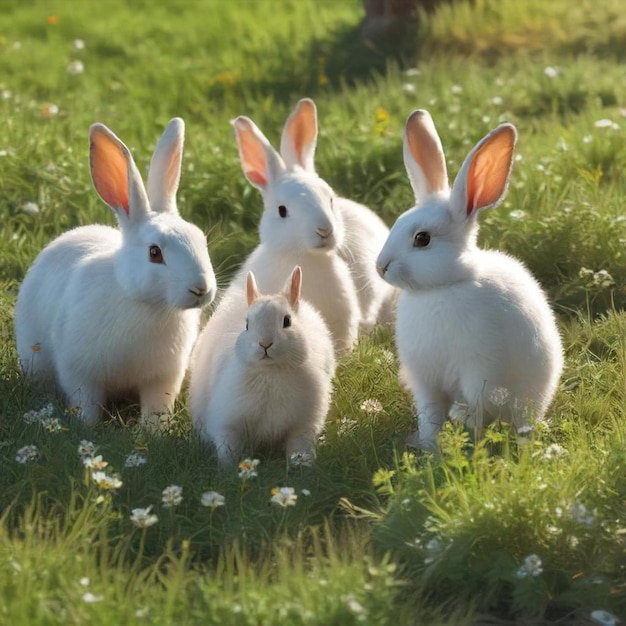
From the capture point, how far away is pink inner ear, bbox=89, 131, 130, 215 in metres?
5.25

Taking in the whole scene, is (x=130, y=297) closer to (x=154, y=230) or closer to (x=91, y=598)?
(x=154, y=230)

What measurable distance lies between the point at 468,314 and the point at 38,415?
72.6 inches

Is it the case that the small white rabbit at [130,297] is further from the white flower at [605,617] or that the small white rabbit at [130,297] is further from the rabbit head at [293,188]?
the white flower at [605,617]

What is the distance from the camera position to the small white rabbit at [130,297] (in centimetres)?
503

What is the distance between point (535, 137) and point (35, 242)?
3.36m

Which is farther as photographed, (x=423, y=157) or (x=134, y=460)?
A: (x=423, y=157)

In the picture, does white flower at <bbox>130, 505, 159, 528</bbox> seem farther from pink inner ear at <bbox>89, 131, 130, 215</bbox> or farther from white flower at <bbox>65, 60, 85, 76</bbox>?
white flower at <bbox>65, 60, 85, 76</bbox>

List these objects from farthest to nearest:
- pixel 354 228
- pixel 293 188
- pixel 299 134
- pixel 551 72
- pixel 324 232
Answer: pixel 551 72 → pixel 354 228 → pixel 299 134 → pixel 293 188 → pixel 324 232

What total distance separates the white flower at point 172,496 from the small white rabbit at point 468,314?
45.4 inches

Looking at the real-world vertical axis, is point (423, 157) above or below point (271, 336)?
above

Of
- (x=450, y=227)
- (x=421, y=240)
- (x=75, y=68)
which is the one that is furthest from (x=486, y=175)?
(x=75, y=68)

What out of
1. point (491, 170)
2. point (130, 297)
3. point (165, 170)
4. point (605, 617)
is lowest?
point (605, 617)

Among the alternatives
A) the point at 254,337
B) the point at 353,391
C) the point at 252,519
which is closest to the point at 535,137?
the point at 353,391

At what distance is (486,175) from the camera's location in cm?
492
